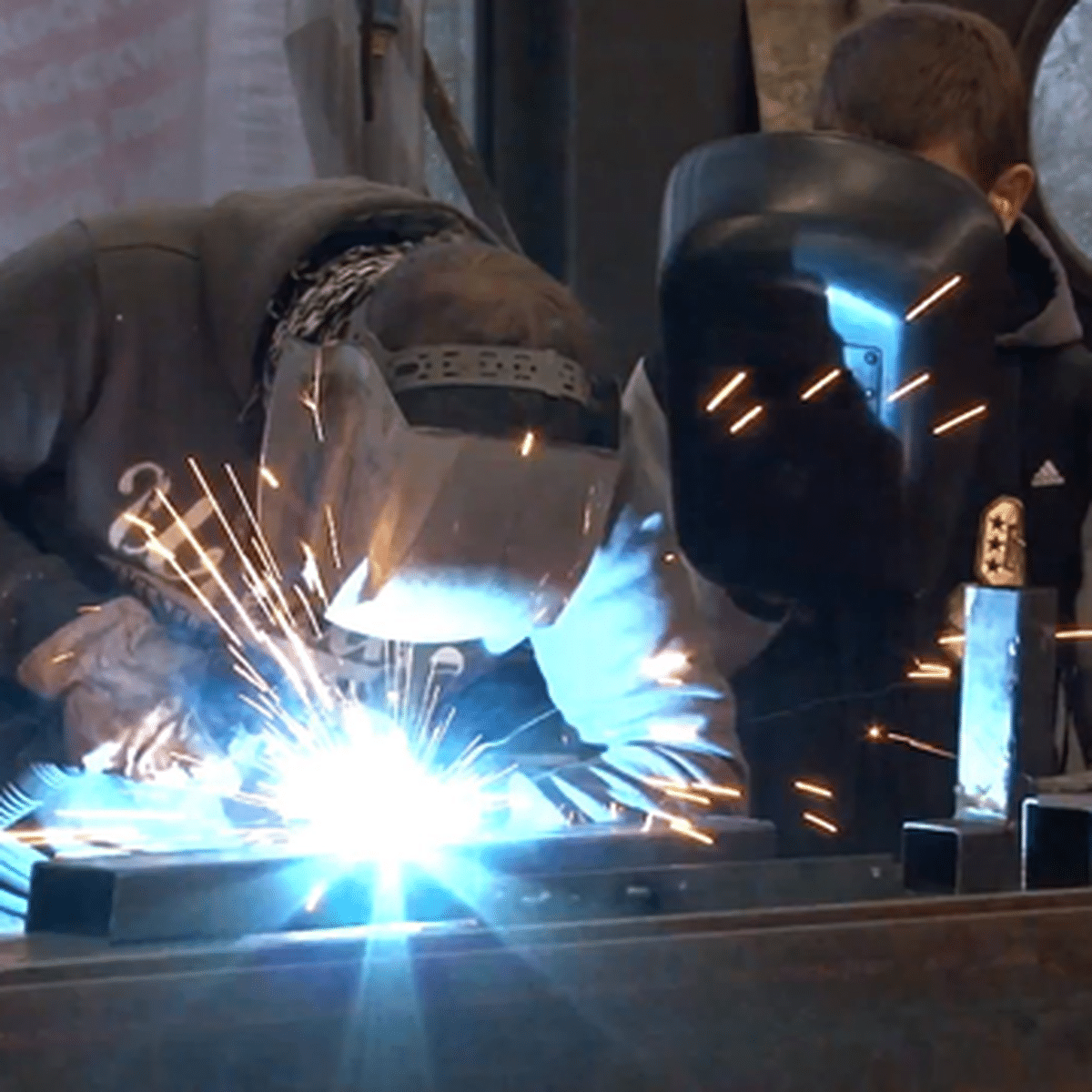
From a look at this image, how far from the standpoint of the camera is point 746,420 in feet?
5.06

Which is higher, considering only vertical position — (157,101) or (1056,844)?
(157,101)

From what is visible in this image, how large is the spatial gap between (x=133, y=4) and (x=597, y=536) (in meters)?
0.66

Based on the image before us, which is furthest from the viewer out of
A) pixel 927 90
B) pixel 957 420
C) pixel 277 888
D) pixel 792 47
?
pixel 792 47

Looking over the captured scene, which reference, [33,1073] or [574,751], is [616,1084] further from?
[574,751]

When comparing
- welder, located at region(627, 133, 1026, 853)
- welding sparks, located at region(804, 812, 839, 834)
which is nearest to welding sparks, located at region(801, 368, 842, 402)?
welder, located at region(627, 133, 1026, 853)

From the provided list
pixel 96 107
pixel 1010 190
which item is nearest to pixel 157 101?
pixel 96 107

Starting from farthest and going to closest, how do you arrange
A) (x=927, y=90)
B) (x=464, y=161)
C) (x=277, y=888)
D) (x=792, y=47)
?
(x=792, y=47) < (x=464, y=161) < (x=927, y=90) < (x=277, y=888)

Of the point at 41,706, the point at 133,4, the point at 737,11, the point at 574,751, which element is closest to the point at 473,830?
the point at 41,706

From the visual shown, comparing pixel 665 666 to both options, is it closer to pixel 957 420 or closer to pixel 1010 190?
pixel 957 420

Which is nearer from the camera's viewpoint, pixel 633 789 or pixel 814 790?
pixel 633 789

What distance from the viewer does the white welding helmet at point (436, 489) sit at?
1067 mm

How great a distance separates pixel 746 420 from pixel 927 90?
35cm

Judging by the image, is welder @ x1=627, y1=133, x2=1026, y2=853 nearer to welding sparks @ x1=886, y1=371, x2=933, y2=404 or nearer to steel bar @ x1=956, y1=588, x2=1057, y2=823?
welding sparks @ x1=886, y1=371, x2=933, y2=404

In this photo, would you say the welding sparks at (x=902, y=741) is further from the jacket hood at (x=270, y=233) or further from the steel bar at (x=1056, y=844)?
Result: the steel bar at (x=1056, y=844)
